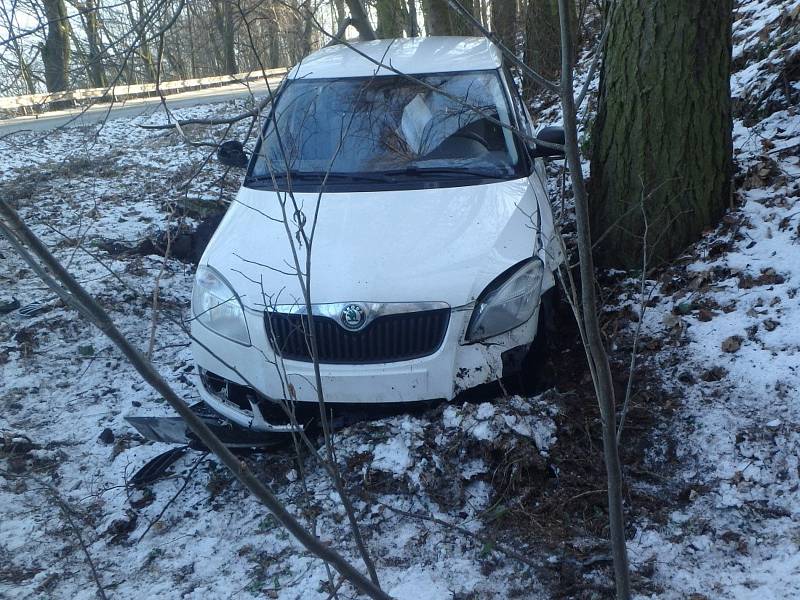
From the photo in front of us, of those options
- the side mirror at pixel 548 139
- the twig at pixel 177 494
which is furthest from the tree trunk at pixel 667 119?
the twig at pixel 177 494

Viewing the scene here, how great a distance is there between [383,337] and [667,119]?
2432mm

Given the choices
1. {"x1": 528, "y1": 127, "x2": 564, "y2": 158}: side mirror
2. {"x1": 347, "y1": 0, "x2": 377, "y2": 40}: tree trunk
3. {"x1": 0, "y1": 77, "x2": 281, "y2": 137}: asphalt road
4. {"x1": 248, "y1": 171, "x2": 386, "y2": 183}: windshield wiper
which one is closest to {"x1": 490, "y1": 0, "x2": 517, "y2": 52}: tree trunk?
{"x1": 347, "y1": 0, "x2": 377, "y2": 40}: tree trunk

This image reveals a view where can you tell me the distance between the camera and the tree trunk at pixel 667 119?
13.3 ft

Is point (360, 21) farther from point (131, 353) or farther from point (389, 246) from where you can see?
point (131, 353)

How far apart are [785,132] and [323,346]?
3854 millimetres

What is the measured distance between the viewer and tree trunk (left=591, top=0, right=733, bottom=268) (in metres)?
4.06

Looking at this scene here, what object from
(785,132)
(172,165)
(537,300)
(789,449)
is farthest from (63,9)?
(789,449)

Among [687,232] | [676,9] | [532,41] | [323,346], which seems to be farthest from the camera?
[532,41]

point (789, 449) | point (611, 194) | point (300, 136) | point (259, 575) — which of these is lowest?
point (259, 575)

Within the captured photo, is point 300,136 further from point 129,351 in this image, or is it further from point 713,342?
point 129,351

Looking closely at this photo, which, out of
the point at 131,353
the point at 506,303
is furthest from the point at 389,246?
the point at 131,353

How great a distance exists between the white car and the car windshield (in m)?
0.01

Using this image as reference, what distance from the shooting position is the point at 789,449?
2.87 metres

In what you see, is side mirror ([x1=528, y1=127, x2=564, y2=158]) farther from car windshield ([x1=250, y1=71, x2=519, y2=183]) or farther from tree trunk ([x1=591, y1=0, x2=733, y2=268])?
tree trunk ([x1=591, y1=0, x2=733, y2=268])
